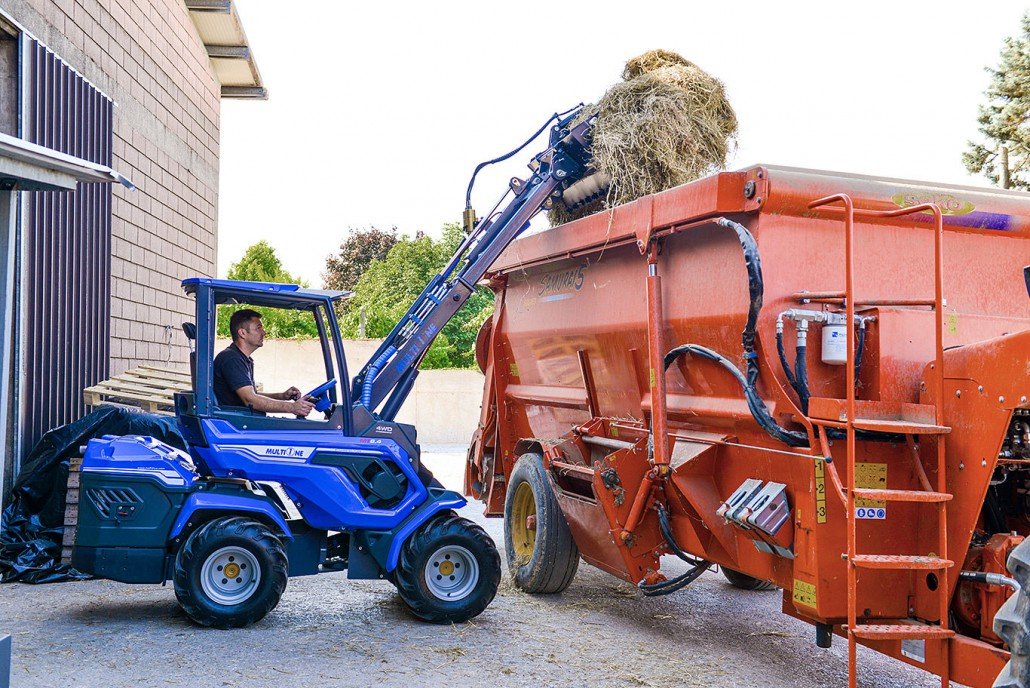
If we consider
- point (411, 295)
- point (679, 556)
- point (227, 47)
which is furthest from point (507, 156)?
point (411, 295)

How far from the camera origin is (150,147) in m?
11.0

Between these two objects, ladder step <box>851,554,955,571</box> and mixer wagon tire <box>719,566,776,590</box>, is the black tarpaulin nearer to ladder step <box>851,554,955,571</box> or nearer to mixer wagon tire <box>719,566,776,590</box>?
mixer wagon tire <box>719,566,776,590</box>

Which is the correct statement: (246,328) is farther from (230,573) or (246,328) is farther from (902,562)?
(902,562)

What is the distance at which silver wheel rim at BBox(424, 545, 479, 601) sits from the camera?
644 cm

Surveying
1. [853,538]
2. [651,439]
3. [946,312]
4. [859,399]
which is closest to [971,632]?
[853,538]

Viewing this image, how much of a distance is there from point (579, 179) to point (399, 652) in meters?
3.67

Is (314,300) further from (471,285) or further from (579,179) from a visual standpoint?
(579,179)

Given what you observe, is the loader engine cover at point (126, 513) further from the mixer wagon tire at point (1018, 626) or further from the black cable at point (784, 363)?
the mixer wagon tire at point (1018, 626)

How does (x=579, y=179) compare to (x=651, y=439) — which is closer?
(x=651, y=439)

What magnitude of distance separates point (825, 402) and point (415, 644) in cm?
289

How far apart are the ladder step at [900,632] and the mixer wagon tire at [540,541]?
3.07 metres

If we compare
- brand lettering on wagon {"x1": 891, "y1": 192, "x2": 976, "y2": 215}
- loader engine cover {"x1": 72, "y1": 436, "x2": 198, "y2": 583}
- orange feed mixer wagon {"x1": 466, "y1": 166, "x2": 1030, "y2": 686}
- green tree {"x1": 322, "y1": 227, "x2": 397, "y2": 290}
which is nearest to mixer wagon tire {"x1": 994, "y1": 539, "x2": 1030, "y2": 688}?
orange feed mixer wagon {"x1": 466, "y1": 166, "x2": 1030, "y2": 686}

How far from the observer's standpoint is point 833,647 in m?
5.98

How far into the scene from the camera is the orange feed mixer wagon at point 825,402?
4.32 metres
